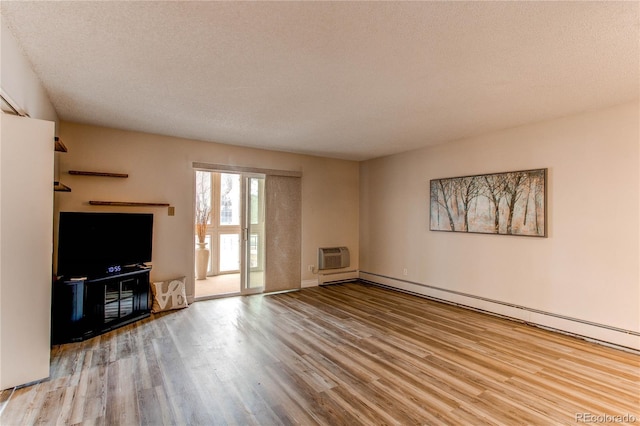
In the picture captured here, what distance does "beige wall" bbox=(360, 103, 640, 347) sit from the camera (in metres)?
3.24

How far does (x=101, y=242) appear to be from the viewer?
369 centimetres

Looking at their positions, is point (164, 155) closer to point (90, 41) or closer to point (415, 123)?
point (90, 41)

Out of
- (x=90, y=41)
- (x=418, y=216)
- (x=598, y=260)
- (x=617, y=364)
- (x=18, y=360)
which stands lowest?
(x=617, y=364)

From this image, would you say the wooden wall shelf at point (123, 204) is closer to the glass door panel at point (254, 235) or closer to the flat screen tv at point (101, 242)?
the flat screen tv at point (101, 242)

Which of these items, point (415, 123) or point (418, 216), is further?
point (418, 216)

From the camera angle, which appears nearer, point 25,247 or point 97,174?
point 25,247

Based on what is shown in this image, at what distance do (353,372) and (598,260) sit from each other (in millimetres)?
2957

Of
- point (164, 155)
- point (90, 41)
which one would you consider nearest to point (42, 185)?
point (90, 41)

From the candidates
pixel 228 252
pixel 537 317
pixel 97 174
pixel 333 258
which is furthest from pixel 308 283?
pixel 97 174

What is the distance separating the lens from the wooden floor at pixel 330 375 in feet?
6.98

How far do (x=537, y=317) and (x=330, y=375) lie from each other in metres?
2.87

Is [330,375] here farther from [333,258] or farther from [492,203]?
[333,258]

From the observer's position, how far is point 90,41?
2.16 m

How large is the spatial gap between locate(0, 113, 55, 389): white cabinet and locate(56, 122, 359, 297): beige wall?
1752 mm
